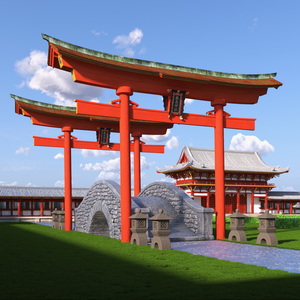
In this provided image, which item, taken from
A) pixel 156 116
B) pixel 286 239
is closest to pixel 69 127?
pixel 156 116

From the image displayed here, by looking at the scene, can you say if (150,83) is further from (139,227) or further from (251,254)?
(251,254)

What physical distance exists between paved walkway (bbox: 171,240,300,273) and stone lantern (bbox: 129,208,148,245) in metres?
0.95

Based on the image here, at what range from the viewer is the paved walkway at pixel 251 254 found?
921 cm

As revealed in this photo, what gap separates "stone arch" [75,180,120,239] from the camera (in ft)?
50.6

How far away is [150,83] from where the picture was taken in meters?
14.8

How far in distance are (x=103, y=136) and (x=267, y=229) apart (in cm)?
1114

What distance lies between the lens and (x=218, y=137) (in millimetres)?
15930

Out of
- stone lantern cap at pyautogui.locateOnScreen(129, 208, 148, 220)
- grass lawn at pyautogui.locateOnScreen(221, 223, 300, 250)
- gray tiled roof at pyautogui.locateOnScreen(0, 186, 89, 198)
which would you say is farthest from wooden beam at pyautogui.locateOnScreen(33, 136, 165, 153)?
gray tiled roof at pyautogui.locateOnScreen(0, 186, 89, 198)

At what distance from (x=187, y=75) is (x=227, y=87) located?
6.27 feet

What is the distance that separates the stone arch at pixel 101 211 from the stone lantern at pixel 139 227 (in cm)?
199

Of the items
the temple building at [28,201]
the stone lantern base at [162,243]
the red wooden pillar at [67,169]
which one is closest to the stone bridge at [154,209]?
the red wooden pillar at [67,169]

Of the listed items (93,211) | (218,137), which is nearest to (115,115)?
(218,137)

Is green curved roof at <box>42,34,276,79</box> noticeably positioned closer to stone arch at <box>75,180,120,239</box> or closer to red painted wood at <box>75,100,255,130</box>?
red painted wood at <box>75,100,255,130</box>

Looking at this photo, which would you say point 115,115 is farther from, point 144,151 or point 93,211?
point 144,151
